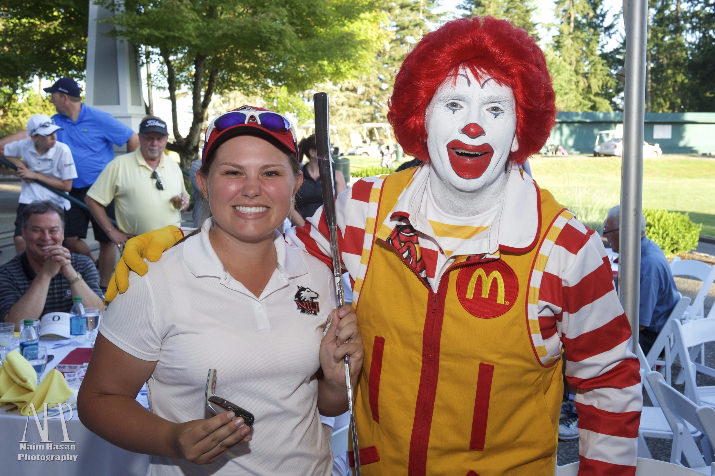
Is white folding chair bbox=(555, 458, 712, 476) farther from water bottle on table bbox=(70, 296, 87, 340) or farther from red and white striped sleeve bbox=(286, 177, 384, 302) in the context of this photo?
water bottle on table bbox=(70, 296, 87, 340)

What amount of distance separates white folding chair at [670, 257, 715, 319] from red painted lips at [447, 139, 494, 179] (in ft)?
13.5

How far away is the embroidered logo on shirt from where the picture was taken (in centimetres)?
166

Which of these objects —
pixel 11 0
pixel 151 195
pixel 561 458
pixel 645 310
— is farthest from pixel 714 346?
pixel 11 0

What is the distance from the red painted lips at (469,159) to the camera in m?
1.70

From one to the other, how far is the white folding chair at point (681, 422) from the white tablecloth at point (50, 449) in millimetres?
2142

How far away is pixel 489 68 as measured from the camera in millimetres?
1752

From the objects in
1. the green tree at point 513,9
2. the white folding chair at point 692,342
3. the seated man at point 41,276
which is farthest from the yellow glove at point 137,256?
the green tree at point 513,9

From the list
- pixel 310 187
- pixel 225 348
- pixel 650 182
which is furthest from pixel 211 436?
pixel 650 182

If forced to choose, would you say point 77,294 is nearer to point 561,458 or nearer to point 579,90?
point 561,458

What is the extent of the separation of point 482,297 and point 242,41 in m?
12.2

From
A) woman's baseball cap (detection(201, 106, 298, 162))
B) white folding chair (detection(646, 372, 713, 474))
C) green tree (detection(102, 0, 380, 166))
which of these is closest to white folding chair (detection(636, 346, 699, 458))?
white folding chair (detection(646, 372, 713, 474))

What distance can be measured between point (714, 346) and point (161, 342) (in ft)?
19.4

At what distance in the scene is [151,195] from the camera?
18.0 ft

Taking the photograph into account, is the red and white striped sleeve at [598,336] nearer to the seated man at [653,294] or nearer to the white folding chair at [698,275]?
the seated man at [653,294]
